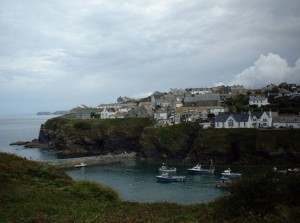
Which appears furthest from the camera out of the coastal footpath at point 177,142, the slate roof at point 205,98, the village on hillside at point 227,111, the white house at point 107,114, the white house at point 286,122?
the white house at point 107,114

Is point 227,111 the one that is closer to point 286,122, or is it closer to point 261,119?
point 261,119

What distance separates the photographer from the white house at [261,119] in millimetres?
78188

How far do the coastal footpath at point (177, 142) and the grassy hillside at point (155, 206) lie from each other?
49.1 meters

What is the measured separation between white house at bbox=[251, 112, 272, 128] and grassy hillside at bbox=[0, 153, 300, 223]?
6127 cm

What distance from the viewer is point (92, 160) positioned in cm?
7356

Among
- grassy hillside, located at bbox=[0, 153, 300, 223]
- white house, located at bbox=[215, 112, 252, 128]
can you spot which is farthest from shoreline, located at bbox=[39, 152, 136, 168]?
grassy hillside, located at bbox=[0, 153, 300, 223]

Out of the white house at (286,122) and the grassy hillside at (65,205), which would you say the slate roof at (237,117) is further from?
the grassy hillside at (65,205)

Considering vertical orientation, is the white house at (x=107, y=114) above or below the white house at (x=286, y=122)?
above

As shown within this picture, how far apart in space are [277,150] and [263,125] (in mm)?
13824

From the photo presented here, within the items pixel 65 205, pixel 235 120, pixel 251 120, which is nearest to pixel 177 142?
pixel 235 120

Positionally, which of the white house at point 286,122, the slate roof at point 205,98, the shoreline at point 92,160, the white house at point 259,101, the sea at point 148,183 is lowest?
the sea at point 148,183

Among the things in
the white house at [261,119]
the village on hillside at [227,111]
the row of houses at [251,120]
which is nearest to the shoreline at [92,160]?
the village on hillside at [227,111]

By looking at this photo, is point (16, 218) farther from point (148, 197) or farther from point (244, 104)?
point (244, 104)

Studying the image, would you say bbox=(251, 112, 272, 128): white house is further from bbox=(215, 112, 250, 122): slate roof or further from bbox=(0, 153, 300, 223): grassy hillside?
bbox=(0, 153, 300, 223): grassy hillside
